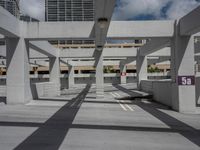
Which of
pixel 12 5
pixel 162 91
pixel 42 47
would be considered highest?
pixel 12 5

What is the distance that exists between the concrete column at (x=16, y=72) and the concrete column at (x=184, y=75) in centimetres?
756

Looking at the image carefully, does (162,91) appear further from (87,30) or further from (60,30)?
(60,30)

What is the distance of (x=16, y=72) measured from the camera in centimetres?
1338

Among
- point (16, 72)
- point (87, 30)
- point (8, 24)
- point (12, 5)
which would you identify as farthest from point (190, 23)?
point (12, 5)

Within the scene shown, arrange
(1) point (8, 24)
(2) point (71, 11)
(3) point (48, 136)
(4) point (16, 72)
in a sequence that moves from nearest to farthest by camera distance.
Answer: (3) point (48, 136), (1) point (8, 24), (4) point (16, 72), (2) point (71, 11)

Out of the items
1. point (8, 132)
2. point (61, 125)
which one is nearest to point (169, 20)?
point (61, 125)

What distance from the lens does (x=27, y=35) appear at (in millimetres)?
13703

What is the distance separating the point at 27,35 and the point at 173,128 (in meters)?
8.94

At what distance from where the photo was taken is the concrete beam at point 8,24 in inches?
433

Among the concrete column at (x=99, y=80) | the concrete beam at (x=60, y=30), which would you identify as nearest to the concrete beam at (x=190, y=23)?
Result: the concrete beam at (x=60, y=30)

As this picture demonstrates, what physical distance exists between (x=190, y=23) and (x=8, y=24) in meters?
7.79

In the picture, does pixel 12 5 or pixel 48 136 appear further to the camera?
pixel 12 5

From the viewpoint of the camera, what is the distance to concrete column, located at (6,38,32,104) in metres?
13.3

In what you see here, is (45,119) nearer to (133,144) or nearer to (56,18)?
(133,144)
